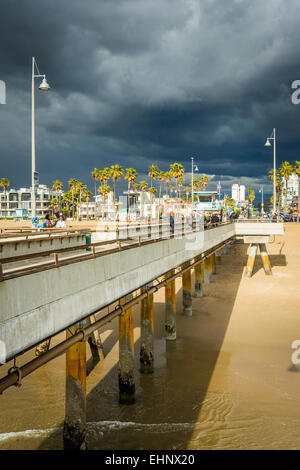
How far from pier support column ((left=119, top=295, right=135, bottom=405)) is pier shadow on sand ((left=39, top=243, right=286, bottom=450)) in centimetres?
28

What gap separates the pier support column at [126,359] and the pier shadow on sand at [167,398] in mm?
284

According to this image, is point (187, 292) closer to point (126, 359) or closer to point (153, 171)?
point (126, 359)

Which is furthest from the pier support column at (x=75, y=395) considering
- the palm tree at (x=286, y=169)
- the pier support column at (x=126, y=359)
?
the palm tree at (x=286, y=169)

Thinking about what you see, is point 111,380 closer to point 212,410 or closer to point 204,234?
point 212,410

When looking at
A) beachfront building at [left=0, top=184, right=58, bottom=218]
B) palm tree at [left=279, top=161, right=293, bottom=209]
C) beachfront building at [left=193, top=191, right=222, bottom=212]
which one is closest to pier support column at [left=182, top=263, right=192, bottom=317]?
beachfront building at [left=193, top=191, right=222, bottom=212]

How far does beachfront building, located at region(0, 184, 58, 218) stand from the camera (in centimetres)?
12788

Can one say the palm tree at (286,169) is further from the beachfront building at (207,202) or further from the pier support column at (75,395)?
the pier support column at (75,395)

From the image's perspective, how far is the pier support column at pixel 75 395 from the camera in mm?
7742

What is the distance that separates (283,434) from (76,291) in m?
6.53

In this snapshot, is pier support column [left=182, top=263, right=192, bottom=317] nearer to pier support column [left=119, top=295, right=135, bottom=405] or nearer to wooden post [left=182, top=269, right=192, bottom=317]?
wooden post [left=182, top=269, right=192, bottom=317]

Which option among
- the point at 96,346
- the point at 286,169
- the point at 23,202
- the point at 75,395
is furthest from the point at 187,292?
the point at 23,202

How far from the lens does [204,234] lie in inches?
679

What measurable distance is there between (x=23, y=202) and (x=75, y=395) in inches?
5432

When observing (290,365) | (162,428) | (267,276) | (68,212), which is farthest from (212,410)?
(68,212)
